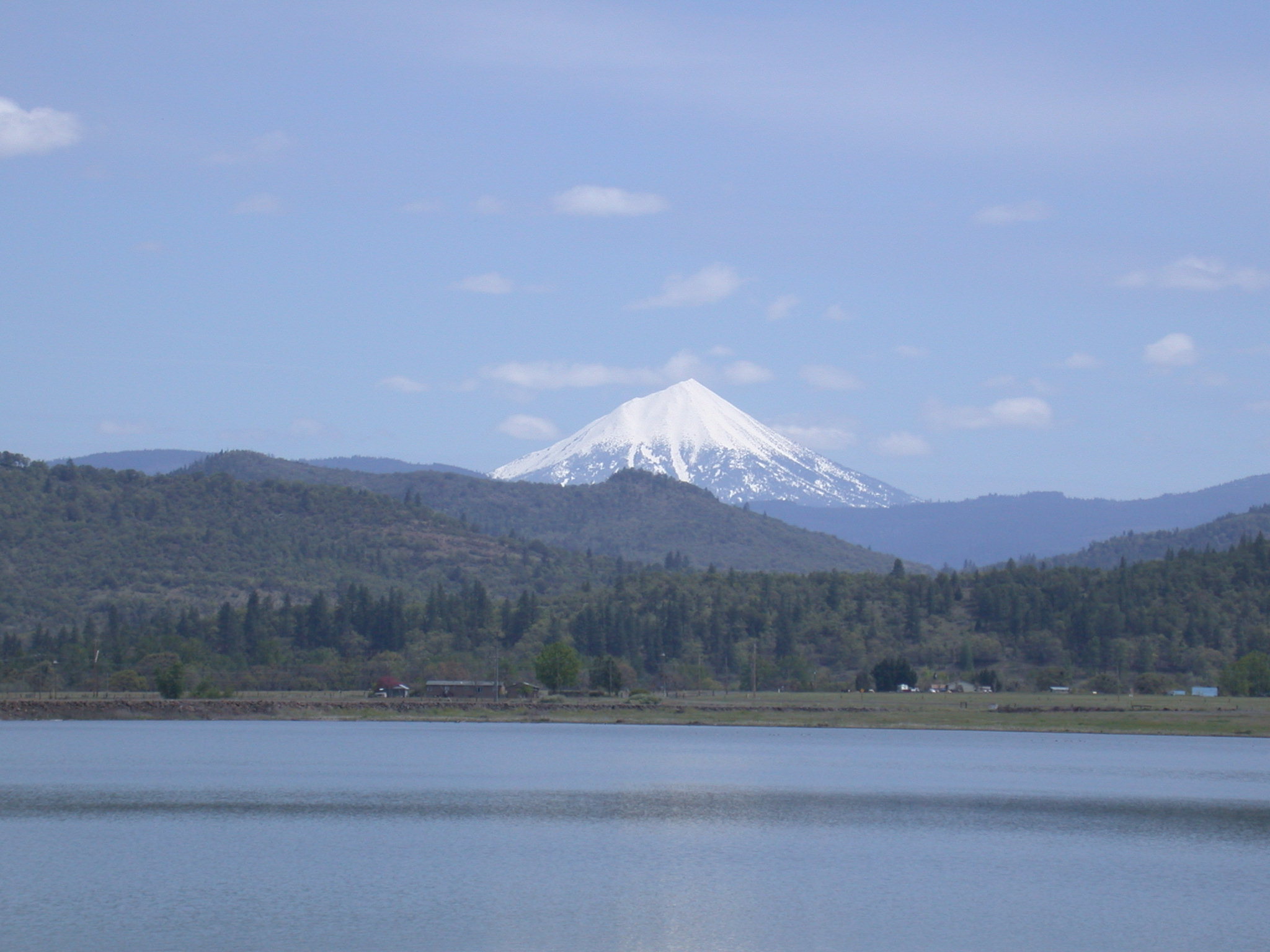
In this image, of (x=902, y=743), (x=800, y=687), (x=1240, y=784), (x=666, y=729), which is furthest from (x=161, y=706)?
(x=1240, y=784)

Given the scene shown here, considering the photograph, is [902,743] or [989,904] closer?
[989,904]

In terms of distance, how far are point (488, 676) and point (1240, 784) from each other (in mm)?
132334

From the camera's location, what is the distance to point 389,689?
178 metres

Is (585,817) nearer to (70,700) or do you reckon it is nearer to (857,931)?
(857,931)

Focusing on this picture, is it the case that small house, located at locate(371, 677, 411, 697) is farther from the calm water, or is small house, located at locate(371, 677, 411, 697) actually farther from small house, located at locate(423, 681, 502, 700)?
the calm water

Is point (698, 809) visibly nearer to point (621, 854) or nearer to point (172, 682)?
point (621, 854)

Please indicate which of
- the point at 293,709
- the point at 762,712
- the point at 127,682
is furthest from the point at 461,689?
the point at 762,712

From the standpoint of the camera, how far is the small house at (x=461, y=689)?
560 feet

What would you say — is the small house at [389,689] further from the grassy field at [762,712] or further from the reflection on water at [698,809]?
the reflection on water at [698,809]

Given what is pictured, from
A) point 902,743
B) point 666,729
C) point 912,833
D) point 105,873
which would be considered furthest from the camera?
point 666,729

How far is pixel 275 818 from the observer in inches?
2137

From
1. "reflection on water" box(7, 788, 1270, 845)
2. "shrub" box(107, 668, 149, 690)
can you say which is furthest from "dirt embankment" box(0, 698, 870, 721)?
Result: "reflection on water" box(7, 788, 1270, 845)

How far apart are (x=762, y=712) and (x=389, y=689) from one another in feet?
186

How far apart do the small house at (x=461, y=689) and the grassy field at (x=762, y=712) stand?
47.3ft
